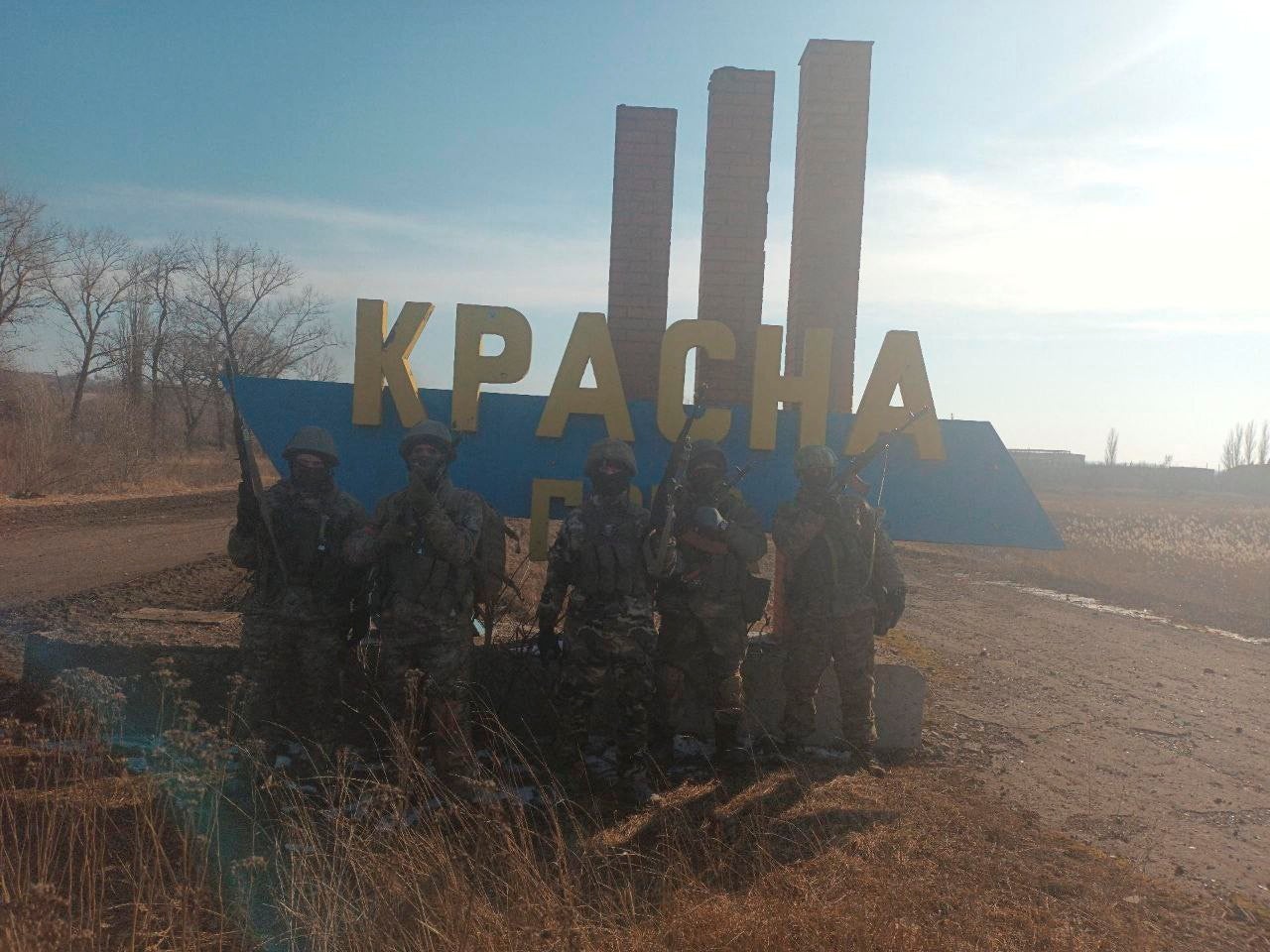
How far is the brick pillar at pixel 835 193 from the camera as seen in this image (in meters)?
8.02

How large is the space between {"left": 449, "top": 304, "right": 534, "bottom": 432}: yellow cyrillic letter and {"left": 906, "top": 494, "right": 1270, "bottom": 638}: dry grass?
42.0ft

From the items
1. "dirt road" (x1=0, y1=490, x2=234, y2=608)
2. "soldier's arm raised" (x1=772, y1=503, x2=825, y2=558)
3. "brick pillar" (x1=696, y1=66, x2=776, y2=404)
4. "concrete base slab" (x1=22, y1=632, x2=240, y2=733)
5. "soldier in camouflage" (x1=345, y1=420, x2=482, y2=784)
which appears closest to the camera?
"soldier in camouflage" (x1=345, y1=420, x2=482, y2=784)

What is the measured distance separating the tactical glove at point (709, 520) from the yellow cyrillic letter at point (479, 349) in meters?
2.27

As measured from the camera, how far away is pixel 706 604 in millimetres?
5867

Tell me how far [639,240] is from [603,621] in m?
3.78

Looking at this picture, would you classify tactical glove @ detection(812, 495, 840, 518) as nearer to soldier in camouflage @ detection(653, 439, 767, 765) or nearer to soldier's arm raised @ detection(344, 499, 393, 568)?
soldier in camouflage @ detection(653, 439, 767, 765)

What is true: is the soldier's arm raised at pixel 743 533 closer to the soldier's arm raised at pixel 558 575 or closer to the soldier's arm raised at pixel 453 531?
the soldier's arm raised at pixel 558 575

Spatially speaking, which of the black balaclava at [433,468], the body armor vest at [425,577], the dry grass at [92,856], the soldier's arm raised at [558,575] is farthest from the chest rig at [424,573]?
the dry grass at [92,856]

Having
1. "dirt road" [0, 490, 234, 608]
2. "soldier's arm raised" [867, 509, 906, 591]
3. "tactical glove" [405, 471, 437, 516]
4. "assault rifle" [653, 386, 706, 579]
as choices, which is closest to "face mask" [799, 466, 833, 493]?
"soldier's arm raised" [867, 509, 906, 591]

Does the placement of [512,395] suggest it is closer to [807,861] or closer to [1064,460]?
[807,861]

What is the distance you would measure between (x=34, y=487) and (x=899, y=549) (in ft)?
67.7

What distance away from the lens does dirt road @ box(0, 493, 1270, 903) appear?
5.70 metres

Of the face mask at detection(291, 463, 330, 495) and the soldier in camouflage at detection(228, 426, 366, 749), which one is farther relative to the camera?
the face mask at detection(291, 463, 330, 495)

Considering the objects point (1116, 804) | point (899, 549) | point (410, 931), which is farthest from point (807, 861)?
point (899, 549)
